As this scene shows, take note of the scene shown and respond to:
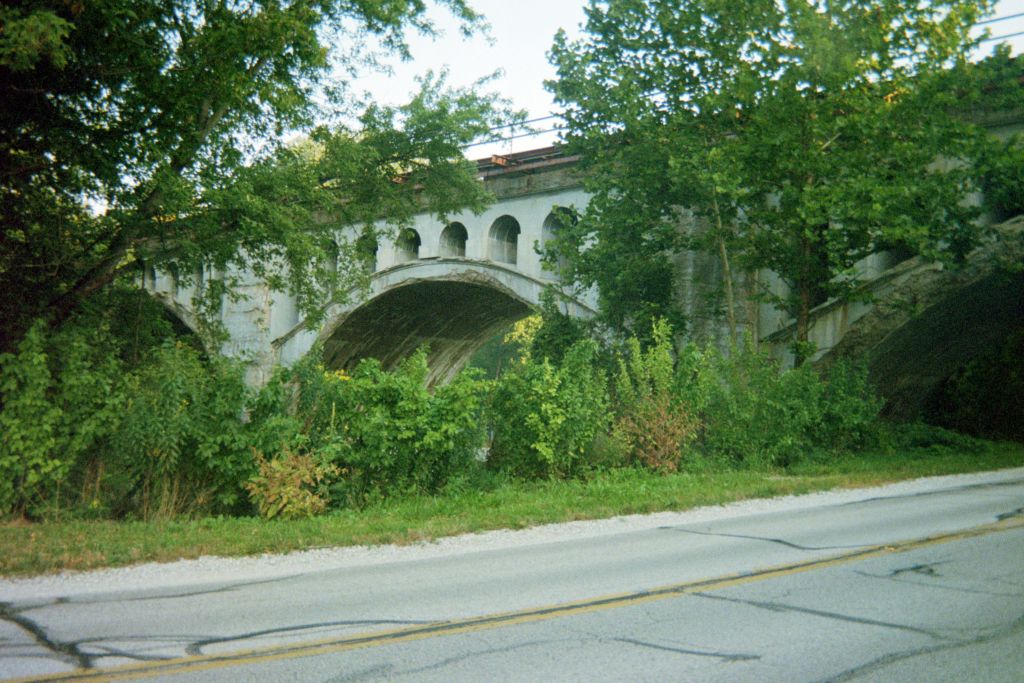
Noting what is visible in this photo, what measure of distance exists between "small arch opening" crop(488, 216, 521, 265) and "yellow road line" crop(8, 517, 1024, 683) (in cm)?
1763

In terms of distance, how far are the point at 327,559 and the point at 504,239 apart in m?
17.5

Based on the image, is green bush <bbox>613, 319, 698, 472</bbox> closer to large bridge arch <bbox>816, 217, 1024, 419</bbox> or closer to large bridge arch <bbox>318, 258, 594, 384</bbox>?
large bridge arch <bbox>816, 217, 1024, 419</bbox>

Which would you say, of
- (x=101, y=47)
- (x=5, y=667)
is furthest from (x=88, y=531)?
(x=101, y=47)

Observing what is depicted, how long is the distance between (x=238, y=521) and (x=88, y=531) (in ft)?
4.70

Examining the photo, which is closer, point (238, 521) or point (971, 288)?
point (238, 521)

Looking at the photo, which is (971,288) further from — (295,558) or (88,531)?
(88,531)

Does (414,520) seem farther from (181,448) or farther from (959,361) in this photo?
(959,361)

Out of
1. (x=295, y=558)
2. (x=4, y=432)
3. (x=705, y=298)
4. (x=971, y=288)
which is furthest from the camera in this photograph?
(x=705, y=298)

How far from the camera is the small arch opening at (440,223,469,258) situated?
2520cm

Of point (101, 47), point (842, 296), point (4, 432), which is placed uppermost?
point (101, 47)

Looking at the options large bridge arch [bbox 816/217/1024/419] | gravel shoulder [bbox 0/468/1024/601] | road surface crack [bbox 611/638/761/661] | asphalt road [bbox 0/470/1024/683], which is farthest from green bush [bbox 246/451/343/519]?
large bridge arch [bbox 816/217/1024/419]

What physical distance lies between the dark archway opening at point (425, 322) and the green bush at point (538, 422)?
38.6ft

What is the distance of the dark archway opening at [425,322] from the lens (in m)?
26.9

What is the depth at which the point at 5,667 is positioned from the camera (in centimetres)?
455
